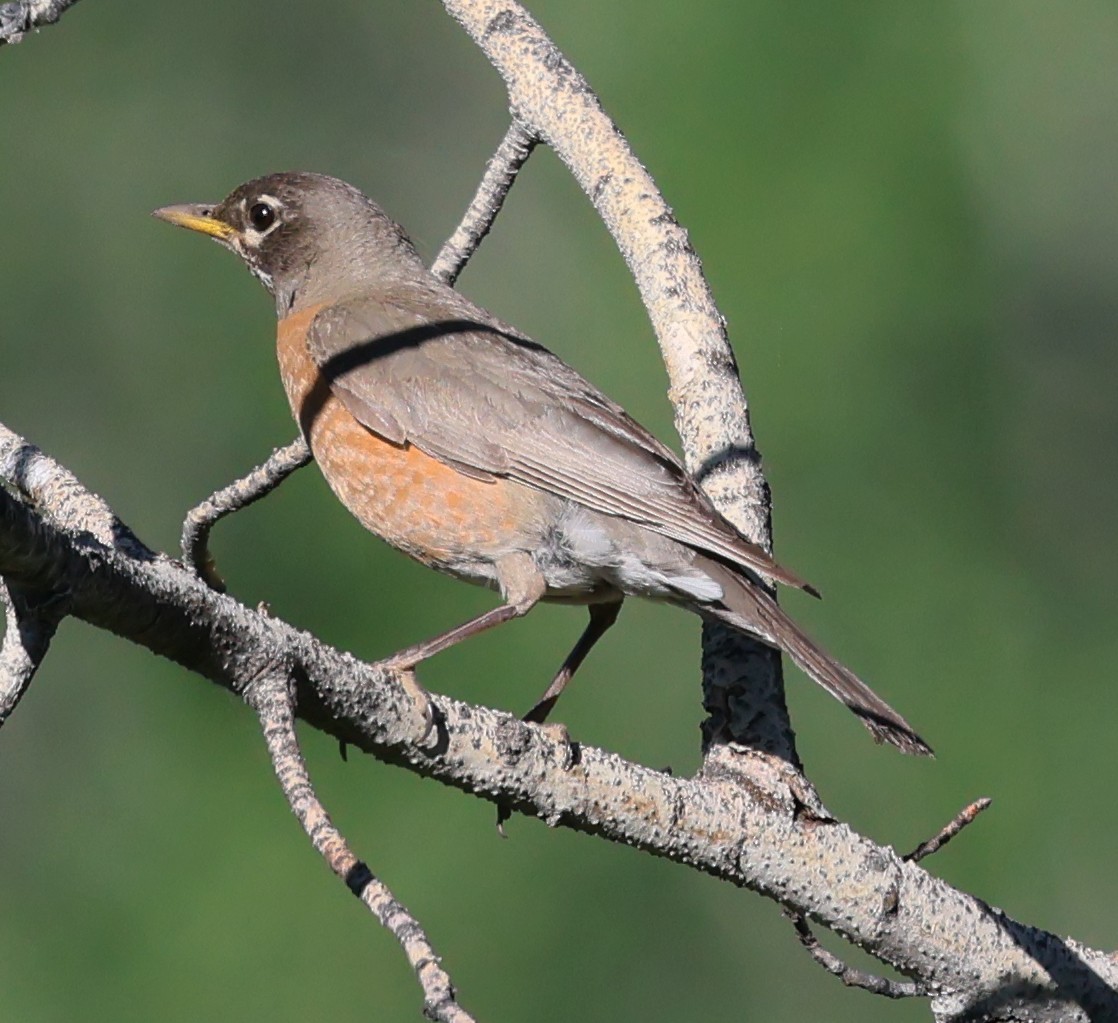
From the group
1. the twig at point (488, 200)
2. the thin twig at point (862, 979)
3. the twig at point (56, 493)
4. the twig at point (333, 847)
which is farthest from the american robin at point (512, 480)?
the twig at point (333, 847)

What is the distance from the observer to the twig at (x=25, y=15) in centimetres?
284

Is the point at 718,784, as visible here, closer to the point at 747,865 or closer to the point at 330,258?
the point at 747,865

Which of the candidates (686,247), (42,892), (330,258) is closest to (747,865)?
(686,247)

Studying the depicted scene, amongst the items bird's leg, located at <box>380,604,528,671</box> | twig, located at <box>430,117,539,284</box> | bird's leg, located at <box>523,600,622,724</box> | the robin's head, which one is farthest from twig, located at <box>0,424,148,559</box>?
the robin's head

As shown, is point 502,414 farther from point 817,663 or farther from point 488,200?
point 817,663

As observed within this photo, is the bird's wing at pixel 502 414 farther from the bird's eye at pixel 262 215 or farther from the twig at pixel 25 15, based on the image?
the twig at pixel 25 15

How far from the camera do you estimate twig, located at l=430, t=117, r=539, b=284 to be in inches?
169

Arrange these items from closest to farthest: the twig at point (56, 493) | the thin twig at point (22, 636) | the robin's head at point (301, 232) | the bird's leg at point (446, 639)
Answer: the thin twig at point (22, 636)
the twig at point (56, 493)
the bird's leg at point (446, 639)
the robin's head at point (301, 232)

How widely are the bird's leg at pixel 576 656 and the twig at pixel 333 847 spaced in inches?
74.9

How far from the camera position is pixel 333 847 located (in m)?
2.29

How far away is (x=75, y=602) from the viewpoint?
7.38 feet

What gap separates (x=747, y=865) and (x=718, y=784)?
18 cm

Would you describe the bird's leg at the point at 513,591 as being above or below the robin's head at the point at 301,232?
below

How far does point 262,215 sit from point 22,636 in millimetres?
3337
